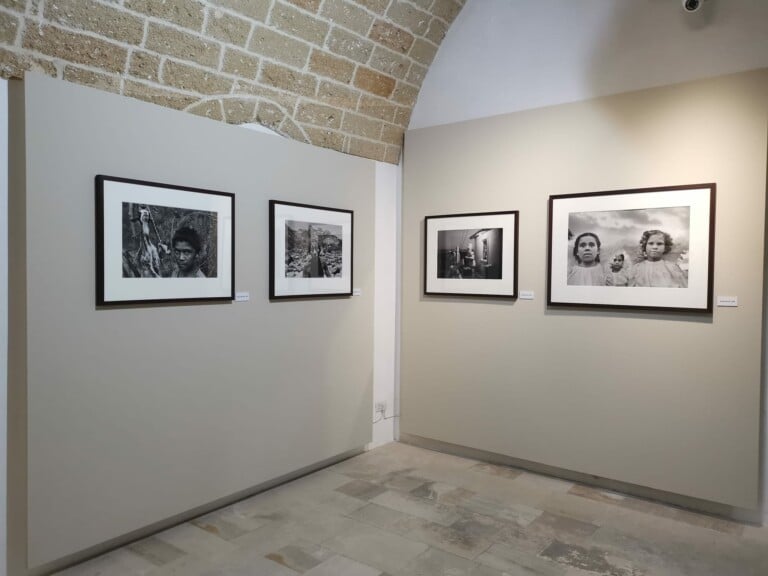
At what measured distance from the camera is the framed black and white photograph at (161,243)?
3.34 m

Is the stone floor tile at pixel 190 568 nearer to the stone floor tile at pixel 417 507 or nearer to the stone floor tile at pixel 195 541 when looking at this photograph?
the stone floor tile at pixel 195 541

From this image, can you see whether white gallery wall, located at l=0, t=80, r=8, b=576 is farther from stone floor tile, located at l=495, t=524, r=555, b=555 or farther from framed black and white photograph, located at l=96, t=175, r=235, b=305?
stone floor tile, located at l=495, t=524, r=555, b=555

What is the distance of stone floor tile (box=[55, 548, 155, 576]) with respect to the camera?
3217mm

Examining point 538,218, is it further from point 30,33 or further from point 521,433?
point 30,33

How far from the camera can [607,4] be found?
4359 millimetres

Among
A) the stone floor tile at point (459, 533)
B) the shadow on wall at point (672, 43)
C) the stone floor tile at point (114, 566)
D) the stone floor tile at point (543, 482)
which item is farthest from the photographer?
the stone floor tile at point (543, 482)

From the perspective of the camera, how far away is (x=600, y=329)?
176 inches

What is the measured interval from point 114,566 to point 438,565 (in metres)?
1.87

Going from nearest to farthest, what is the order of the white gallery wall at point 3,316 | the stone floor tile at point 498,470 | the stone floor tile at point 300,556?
the white gallery wall at point 3,316 → the stone floor tile at point 300,556 → the stone floor tile at point 498,470

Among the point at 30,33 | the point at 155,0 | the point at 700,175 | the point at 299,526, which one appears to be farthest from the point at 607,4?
the point at 299,526

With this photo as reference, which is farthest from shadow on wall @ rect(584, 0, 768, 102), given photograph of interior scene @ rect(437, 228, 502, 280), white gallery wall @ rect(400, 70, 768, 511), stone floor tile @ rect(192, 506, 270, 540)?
stone floor tile @ rect(192, 506, 270, 540)

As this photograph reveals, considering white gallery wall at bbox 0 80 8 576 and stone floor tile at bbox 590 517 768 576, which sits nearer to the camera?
white gallery wall at bbox 0 80 8 576

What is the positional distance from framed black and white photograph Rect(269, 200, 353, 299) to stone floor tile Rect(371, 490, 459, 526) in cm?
169

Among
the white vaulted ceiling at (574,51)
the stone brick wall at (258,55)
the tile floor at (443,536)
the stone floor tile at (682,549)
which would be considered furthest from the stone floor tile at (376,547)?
the white vaulted ceiling at (574,51)
